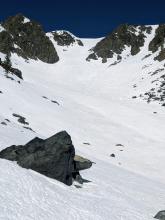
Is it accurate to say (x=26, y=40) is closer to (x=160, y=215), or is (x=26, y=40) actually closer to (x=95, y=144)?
(x=95, y=144)

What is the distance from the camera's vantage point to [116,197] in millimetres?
21422

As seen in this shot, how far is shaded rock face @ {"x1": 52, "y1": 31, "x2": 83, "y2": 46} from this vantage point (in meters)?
156

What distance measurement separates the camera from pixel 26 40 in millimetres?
135250

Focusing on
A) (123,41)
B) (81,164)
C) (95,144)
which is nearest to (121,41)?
(123,41)

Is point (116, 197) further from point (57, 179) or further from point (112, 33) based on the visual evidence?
point (112, 33)

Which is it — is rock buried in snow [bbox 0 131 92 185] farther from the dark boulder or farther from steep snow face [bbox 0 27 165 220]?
the dark boulder

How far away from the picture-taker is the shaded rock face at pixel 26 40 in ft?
406

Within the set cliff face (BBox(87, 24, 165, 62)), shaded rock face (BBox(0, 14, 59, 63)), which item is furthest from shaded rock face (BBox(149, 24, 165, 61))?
shaded rock face (BBox(0, 14, 59, 63))

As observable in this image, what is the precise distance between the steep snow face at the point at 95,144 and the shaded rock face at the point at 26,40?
505 inches

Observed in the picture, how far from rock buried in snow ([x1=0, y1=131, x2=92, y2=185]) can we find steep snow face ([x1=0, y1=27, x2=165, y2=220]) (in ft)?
2.25

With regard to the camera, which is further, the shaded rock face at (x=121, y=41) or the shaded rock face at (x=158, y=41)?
the shaded rock face at (x=121, y=41)

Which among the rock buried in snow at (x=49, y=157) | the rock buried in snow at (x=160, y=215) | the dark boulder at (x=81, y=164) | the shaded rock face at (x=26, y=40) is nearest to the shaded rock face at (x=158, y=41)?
the shaded rock face at (x=26, y=40)

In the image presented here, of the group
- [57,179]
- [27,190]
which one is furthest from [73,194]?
[27,190]

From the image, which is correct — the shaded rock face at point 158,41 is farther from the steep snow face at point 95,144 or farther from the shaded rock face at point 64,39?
the shaded rock face at point 64,39
